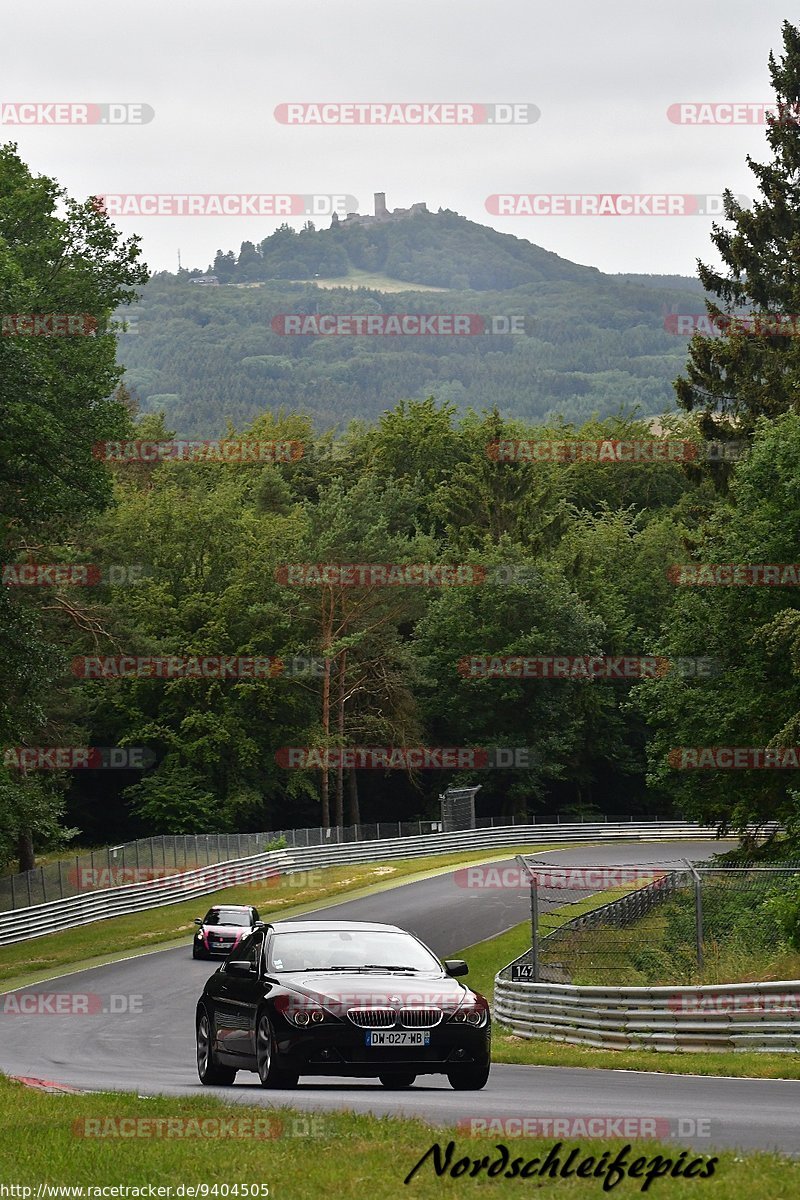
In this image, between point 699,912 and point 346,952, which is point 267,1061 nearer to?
point 346,952

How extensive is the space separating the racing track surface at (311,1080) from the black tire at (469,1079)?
0.13 metres

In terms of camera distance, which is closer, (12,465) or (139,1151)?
(139,1151)

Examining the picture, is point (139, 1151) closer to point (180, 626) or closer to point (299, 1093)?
point (299, 1093)

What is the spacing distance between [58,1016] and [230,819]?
148ft

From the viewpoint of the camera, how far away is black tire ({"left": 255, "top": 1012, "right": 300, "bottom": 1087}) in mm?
13164

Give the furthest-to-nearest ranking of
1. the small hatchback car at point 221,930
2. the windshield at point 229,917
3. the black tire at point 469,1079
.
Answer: the windshield at point 229,917 < the small hatchback car at point 221,930 < the black tire at point 469,1079

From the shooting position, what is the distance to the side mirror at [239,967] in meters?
14.1

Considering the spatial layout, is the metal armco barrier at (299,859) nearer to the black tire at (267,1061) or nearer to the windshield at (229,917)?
the windshield at (229,917)

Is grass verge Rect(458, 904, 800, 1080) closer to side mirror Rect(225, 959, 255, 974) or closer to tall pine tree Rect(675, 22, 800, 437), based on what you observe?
side mirror Rect(225, 959, 255, 974)

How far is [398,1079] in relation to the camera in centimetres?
1413

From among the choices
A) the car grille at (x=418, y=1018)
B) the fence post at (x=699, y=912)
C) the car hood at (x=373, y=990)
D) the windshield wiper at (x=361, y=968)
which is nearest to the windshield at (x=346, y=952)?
the windshield wiper at (x=361, y=968)

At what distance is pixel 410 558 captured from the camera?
8269 cm

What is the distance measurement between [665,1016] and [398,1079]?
557cm

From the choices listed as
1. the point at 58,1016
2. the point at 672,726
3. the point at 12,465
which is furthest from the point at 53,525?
the point at 58,1016
